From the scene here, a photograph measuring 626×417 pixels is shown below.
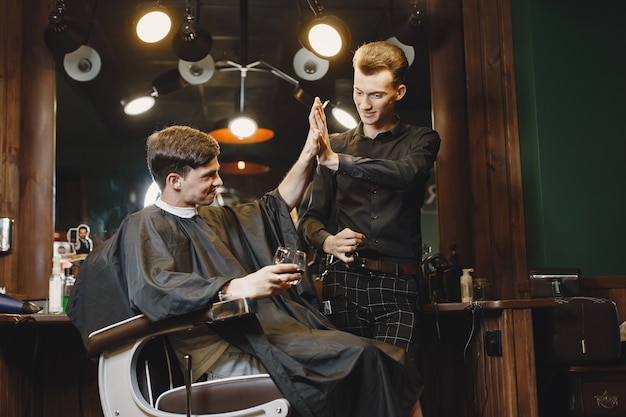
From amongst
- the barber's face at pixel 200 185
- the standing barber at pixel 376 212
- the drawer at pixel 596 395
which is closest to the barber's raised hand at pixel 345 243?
the standing barber at pixel 376 212

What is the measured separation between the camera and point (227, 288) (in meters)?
2.13

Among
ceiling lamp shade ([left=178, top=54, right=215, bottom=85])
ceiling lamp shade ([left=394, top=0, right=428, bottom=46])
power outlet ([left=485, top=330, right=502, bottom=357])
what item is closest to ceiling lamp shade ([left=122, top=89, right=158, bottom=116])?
ceiling lamp shade ([left=178, top=54, right=215, bottom=85])

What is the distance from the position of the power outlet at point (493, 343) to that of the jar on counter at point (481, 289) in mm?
386

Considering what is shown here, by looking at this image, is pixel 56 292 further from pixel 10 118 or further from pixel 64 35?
pixel 64 35

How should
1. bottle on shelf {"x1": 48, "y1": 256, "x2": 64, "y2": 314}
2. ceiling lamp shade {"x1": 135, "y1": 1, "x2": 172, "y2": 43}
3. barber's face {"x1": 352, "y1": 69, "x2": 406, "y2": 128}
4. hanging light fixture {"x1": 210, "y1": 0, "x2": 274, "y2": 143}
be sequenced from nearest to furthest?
barber's face {"x1": 352, "y1": 69, "x2": 406, "y2": 128}, bottle on shelf {"x1": 48, "y1": 256, "x2": 64, "y2": 314}, ceiling lamp shade {"x1": 135, "y1": 1, "x2": 172, "y2": 43}, hanging light fixture {"x1": 210, "y1": 0, "x2": 274, "y2": 143}

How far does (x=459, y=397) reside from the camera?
353 centimetres

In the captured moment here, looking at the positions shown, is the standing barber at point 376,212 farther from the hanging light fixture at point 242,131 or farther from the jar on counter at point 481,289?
the hanging light fixture at point 242,131

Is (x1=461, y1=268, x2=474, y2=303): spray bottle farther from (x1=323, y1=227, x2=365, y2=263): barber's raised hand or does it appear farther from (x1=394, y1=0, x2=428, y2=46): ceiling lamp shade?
(x1=394, y1=0, x2=428, y2=46): ceiling lamp shade

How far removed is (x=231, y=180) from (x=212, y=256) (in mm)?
1841

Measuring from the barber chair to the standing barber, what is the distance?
2.19 feet

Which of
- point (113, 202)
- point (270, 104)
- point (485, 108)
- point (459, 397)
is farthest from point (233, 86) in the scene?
point (459, 397)

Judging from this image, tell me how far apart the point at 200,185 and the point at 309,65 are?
6.83 ft

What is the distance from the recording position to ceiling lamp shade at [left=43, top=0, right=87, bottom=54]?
3.54 metres

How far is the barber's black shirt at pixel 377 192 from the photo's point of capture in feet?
8.94
